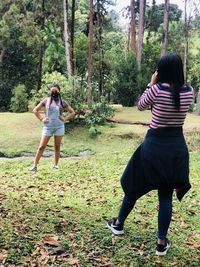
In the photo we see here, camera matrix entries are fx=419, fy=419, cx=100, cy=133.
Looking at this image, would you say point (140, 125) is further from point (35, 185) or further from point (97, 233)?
point (97, 233)

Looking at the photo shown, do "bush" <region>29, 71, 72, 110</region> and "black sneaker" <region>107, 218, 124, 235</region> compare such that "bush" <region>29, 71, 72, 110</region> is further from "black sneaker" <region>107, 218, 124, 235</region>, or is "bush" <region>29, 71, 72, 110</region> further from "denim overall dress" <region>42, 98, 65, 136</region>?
"black sneaker" <region>107, 218, 124, 235</region>

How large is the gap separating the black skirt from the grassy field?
68 cm

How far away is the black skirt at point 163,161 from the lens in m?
3.51

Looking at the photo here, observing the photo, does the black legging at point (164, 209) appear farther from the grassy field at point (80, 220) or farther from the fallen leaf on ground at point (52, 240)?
the fallen leaf on ground at point (52, 240)

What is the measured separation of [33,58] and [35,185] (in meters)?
15.0

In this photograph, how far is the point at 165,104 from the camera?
11.5ft

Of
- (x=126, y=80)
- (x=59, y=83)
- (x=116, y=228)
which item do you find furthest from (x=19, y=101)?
(x=116, y=228)

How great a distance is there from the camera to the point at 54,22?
77.9 ft

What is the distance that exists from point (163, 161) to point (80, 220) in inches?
58.5

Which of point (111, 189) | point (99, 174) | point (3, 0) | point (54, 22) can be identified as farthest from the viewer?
point (54, 22)

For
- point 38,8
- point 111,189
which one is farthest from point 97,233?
point 38,8

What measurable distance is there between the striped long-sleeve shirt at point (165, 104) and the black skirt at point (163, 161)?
0.07 metres

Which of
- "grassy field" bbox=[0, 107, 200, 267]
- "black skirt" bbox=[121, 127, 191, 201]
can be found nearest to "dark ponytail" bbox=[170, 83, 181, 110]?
"black skirt" bbox=[121, 127, 191, 201]

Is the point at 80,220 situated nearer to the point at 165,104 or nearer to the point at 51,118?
the point at 165,104
